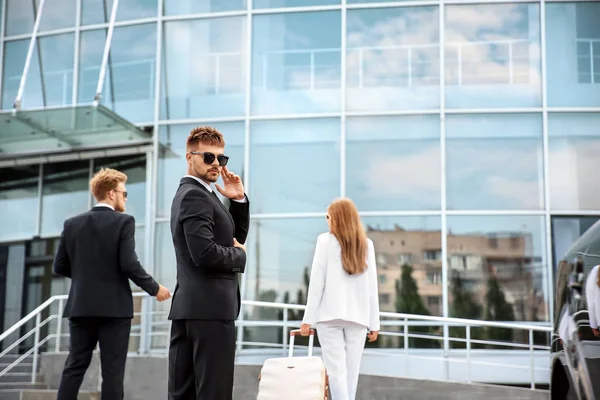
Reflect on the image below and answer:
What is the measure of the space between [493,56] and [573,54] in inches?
43.5

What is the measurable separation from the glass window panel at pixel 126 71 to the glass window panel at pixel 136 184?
2.23 ft

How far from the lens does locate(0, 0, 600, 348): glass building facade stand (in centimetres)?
1196

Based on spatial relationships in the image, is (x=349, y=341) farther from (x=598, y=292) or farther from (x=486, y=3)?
(x=486, y=3)

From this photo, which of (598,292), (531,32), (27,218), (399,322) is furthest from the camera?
(27,218)

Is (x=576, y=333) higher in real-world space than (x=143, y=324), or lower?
higher

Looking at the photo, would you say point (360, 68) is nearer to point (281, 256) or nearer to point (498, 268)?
point (281, 256)

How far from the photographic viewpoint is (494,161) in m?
12.2

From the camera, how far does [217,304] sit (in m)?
3.92

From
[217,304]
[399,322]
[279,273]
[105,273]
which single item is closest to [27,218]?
[279,273]

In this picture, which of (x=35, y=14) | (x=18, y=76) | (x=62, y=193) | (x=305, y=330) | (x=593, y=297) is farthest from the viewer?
(x=35, y=14)

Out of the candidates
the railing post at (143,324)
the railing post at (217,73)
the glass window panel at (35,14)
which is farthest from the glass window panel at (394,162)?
the glass window panel at (35,14)

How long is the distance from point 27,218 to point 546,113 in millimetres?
8250

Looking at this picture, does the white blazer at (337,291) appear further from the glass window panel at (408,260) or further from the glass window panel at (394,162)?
the glass window panel at (394,162)

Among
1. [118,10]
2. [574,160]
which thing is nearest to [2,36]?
[118,10]
